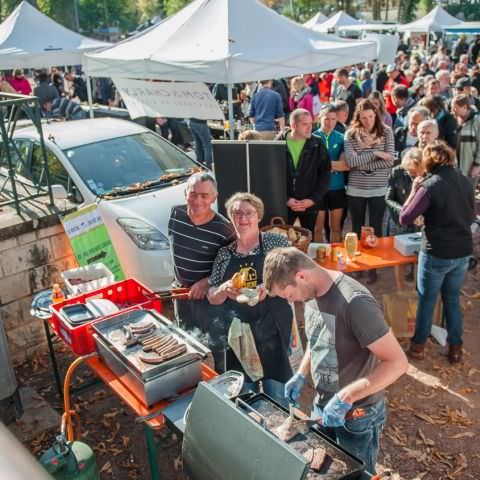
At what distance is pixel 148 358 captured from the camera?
266 centimetres

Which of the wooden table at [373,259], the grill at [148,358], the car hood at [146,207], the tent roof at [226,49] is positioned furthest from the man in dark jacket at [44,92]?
the grill at [148,358]

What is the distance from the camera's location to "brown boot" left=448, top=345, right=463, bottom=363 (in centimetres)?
446

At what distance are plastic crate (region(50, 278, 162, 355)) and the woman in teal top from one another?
2604 mm

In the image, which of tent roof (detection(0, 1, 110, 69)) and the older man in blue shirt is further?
tent roof (detection(0, 1, 110, 69))

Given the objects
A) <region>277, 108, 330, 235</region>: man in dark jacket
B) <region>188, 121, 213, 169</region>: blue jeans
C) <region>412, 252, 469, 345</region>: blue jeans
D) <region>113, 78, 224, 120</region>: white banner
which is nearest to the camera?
<region>412, 252, 469, 345</region>: blue jeans

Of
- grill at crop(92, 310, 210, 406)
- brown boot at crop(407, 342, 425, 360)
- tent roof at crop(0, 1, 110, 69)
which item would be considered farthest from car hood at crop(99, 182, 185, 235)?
tent roof at crop(0, 1, 110, 69)

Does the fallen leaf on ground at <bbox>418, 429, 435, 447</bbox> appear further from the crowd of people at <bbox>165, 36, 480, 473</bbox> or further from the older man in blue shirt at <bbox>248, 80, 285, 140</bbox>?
the older man in blue shirt at <bbox>248, 80, 285, 140</bbox>

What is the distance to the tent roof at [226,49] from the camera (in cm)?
580

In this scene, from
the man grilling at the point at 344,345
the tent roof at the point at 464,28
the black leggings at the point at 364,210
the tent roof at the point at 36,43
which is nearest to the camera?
the man grilling at the point at 344,345

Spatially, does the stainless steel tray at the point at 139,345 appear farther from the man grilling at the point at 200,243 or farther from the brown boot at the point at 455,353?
the brown boot at the point at 455,353

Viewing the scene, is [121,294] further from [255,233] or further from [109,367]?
[255,233]

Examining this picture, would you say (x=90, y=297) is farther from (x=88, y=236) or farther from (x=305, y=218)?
(x=305, y=218)

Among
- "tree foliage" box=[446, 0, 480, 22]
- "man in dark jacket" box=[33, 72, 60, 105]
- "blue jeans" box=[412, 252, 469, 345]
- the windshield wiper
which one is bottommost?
"blue jeans" box=[412, 252, 469, 345]

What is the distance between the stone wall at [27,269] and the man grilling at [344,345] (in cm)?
280
